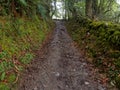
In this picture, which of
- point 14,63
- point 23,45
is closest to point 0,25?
point 23,45

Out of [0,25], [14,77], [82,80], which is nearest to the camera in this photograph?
[14,77]

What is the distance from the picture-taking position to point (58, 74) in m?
5.34

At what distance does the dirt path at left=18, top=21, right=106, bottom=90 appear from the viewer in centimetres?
464

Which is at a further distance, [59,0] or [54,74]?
[59,0]

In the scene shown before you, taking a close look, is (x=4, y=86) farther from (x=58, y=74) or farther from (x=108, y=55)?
(x=108, y=55)

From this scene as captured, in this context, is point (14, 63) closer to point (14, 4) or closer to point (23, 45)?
point (23, 45)

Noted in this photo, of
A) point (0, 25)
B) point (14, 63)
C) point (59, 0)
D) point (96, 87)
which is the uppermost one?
point (59, 0)

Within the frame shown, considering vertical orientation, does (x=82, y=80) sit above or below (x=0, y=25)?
below

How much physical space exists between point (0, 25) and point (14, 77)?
2564 mm

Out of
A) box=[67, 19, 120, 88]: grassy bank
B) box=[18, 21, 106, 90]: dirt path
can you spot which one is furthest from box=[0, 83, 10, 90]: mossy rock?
box=[67, 19, 120, 88]: grassy bank

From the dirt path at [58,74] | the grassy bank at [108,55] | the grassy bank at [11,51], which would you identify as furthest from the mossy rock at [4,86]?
the grassy bank at [108,55]

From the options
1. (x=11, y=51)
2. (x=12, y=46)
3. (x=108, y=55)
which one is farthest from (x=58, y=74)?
(x=108, y=55)

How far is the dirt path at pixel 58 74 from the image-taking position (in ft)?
15.2

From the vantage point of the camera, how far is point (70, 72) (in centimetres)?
557
